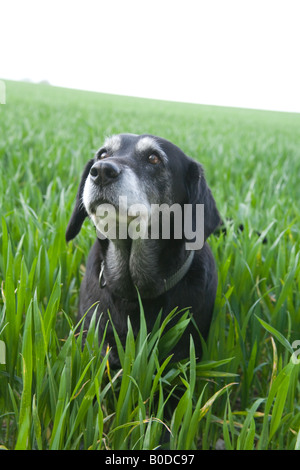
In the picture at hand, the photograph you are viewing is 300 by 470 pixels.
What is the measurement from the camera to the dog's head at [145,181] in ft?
5.80

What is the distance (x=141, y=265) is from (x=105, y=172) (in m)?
0.49

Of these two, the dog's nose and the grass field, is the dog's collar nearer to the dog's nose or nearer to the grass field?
the grass field

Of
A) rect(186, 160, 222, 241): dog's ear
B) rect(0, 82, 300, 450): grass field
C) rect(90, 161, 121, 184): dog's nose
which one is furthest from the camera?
rect(186, 160, 222, 241): dog's ear

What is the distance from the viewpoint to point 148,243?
1990 mm

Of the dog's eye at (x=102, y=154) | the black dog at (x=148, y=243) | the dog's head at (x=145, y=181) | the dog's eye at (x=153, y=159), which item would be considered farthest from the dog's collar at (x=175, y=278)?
the dog's eye at (x=102, y=154)

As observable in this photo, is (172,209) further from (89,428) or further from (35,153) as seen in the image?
(35,153)

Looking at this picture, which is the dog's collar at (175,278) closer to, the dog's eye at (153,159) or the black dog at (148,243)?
the black dog at (148,243)

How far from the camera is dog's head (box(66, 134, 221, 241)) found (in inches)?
69.6

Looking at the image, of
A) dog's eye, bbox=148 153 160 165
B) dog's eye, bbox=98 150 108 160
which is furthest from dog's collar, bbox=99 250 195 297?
dog's eye, bbox=98 150 108 160

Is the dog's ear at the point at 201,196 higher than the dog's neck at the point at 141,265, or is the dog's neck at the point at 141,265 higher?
the dog's ear at the point at 201,196

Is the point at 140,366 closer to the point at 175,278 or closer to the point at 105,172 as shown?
the point at 175,278

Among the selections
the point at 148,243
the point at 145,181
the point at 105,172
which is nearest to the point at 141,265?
the point at 148,243

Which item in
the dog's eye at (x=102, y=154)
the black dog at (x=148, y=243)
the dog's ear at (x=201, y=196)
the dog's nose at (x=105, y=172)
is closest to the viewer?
the dog's nose at (x=105, y=172)

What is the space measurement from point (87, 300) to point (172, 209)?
23.1 inches
